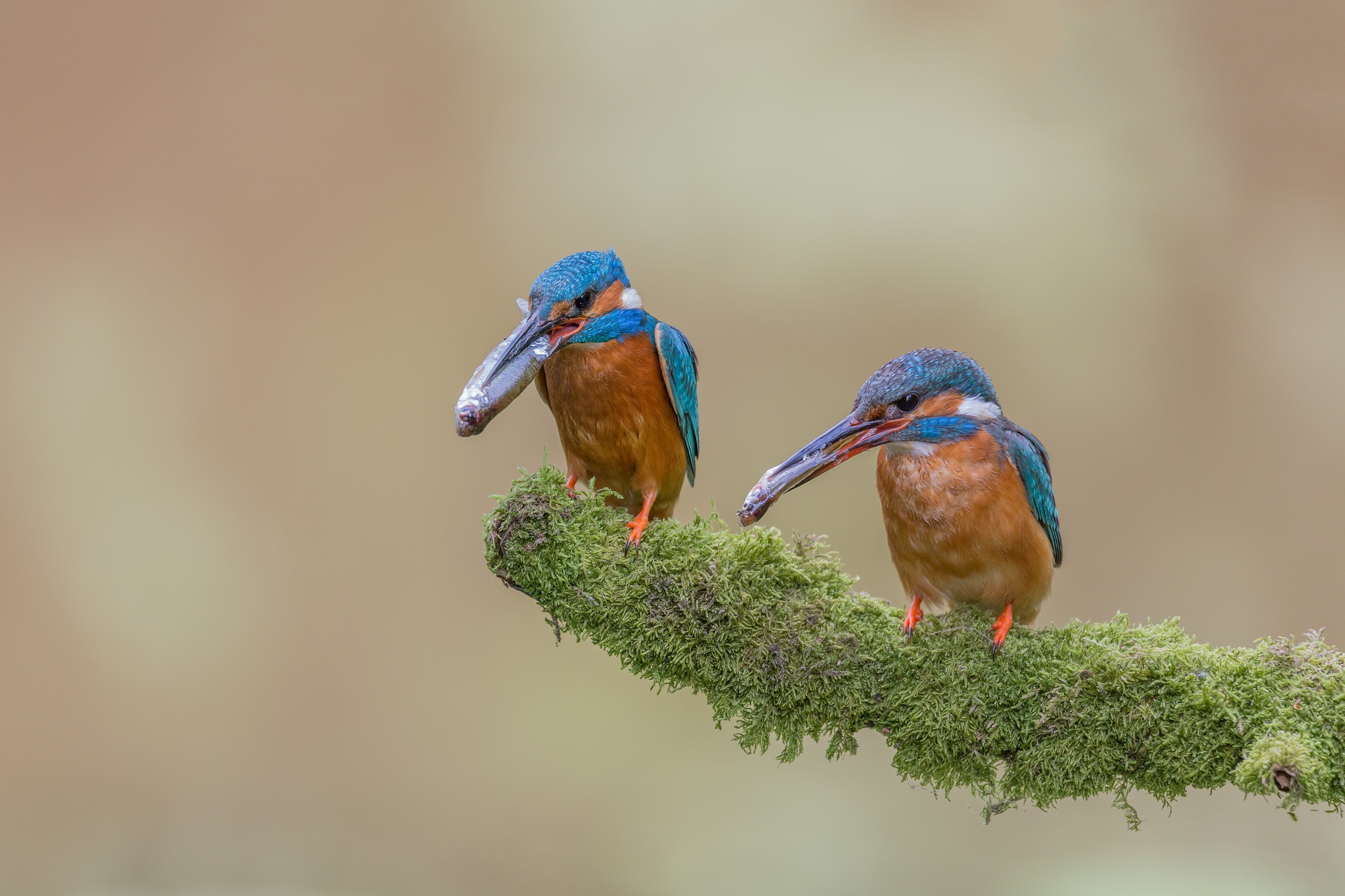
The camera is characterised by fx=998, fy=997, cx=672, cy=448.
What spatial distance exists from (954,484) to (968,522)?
88 millimetres

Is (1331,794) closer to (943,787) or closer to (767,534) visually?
(943,787)

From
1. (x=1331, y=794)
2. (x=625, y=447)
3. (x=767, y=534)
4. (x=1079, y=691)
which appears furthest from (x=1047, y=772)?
(x=625, y=447)

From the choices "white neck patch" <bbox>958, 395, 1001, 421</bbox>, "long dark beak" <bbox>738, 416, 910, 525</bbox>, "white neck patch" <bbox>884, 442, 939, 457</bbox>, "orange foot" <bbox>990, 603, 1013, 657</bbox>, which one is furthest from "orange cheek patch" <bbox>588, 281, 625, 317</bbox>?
"orange foot" <bbox>990, 603, 1013, 657</bbox>

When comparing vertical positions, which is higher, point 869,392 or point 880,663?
point 869,392

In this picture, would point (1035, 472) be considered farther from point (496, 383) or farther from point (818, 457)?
point (496, 383)

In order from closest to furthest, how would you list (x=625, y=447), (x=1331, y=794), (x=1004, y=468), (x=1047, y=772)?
(x=1331, y=794), (x=1047, y=772), (x=1004, y=468), (x=625, y=447)

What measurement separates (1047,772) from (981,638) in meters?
0.31

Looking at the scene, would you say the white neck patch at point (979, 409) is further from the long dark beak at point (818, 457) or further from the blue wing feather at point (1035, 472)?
the long dark beak at point (818, 457)

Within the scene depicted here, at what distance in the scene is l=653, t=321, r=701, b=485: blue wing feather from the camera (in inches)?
101

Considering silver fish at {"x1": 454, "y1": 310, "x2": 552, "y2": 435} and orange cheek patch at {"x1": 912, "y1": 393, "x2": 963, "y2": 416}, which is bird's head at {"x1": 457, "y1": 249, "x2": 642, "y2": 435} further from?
orange cheek patch at {"x1": 912, "y1": 393, "x2": 963, "y2": 416}

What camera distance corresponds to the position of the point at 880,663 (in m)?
2.17

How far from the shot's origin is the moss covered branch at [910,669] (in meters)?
2.05

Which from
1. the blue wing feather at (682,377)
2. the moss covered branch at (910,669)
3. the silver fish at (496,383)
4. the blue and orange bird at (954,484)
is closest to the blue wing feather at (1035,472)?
the blue and orange bird at (954,484)

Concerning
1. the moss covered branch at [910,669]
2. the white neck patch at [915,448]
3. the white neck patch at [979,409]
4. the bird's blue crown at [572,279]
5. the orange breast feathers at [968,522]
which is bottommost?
the moss covered branch at [910,669]
